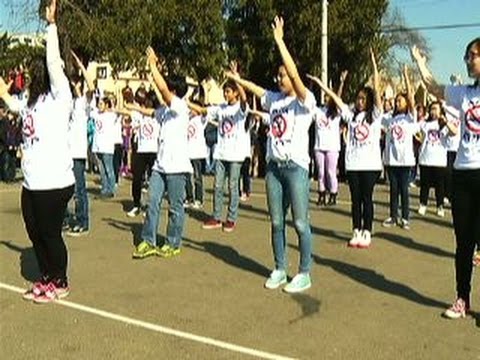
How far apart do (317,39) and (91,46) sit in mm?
9325

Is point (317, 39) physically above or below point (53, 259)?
above

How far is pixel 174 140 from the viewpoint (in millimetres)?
8836

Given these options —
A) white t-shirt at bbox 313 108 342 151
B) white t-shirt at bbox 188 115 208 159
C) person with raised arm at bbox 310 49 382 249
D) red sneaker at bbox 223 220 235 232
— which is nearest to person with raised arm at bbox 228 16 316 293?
person with raised arm at bbox 310 49 382 249

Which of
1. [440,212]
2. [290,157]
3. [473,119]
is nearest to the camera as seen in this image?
[473,119]

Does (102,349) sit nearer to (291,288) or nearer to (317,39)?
(291,288)

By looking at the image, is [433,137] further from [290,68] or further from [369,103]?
[290,68]

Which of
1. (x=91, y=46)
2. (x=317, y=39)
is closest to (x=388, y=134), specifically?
(x=91, y=46)

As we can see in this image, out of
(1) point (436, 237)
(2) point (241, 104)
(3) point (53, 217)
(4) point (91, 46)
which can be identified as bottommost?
(1) point (436, 237)

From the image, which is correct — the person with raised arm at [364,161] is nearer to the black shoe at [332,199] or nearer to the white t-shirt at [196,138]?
the white t-shirt at [196,138]

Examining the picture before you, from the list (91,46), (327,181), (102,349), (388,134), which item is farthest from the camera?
(91,46)

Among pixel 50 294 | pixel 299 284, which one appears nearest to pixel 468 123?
pixel 299 284

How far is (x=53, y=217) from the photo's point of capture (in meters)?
6.85

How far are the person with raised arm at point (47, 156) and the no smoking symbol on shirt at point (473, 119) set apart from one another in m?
3.30

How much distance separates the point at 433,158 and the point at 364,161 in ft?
11.6
